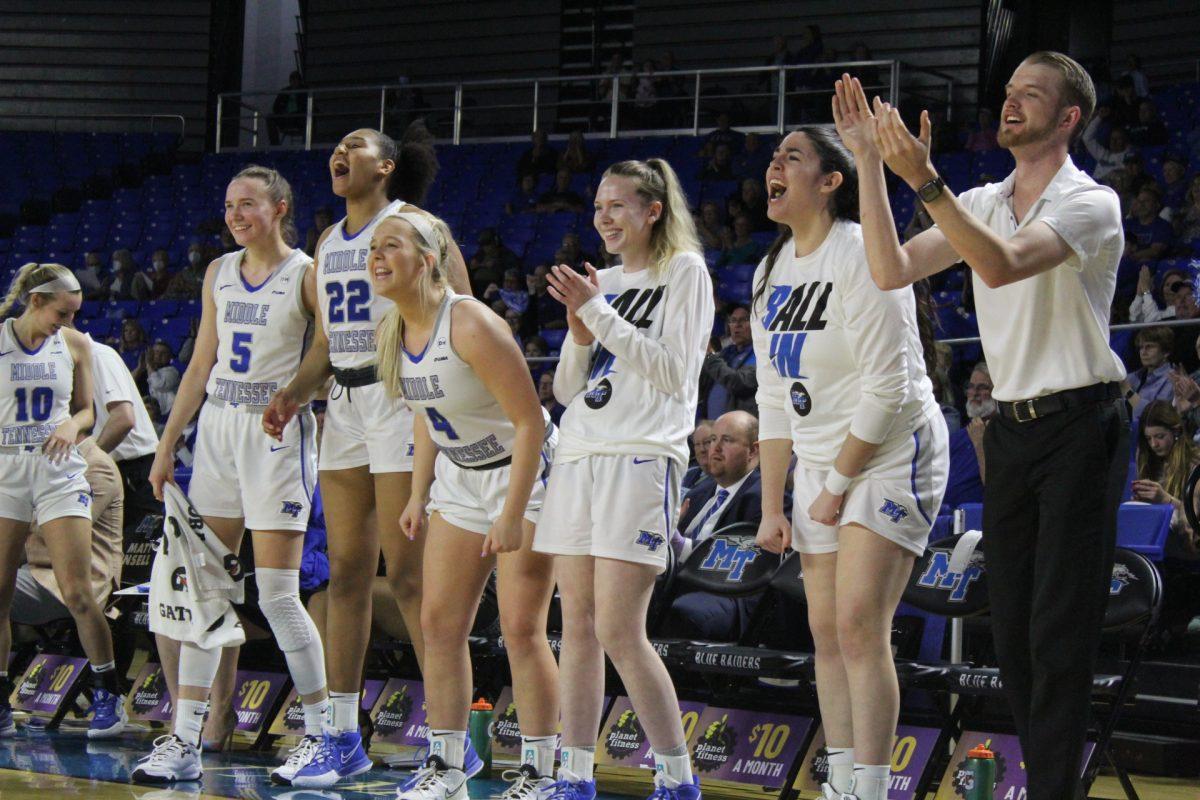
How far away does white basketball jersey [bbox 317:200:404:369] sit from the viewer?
181 inches

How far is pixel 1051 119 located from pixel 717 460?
9.76ft

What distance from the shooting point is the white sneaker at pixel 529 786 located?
3.95 m

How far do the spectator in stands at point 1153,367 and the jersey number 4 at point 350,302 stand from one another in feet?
13.5

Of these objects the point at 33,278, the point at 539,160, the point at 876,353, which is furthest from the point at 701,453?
the point at 539,160

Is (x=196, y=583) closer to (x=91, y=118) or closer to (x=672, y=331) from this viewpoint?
(x=672, y=331)

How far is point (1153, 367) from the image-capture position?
724 centimetres

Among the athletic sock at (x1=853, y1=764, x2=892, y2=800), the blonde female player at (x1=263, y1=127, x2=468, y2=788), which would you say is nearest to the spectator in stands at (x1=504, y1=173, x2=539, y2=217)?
the blonde female player at (x1=263, y1=127, x2=468, y2=788)

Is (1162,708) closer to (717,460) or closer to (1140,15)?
(717,460)

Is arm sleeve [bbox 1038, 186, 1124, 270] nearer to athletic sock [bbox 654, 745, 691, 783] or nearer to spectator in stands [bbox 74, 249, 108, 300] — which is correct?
athletic sock [bbox 654, 745, 691, 783]

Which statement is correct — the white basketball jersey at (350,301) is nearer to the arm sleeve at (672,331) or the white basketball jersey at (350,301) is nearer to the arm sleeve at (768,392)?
the arm sleeve at (672,331)

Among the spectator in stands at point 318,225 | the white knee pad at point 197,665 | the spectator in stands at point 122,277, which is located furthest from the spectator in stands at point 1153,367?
the spectator in stands at point 122,277

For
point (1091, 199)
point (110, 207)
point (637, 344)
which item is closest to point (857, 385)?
point (637, 344)

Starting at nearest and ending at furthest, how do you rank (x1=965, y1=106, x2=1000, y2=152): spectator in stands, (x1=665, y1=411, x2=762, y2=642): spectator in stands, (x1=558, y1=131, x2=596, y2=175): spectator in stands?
(x1=665, y1=411, x2=762, y2=642): spectator in stands < (x1=965, y1=106, x2=1000, y2=152): spectator in stands < (x1=558, y1=131, x2=596, y2=175): spectator in stands

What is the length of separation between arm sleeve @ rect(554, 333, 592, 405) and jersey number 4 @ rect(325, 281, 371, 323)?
2.67 feet
